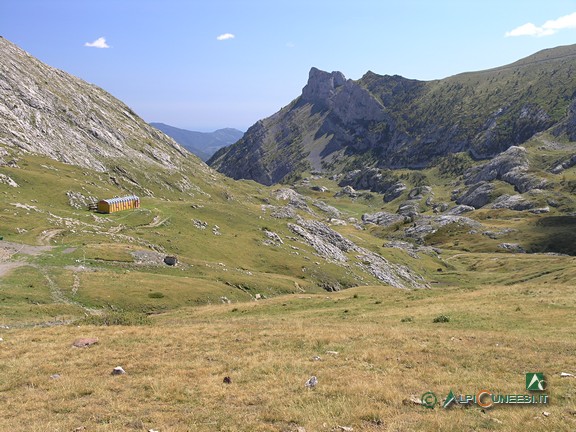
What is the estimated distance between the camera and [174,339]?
94.3 ft

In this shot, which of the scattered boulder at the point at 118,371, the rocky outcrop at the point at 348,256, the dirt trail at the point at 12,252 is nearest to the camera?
the scattered boulder at the point at 118,371

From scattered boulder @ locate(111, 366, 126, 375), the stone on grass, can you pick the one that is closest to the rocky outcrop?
scattered boulder @ locate(111, 366, 126, 375)

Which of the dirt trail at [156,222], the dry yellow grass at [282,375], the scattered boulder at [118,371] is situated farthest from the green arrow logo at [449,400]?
the dirt trail at [156,222]

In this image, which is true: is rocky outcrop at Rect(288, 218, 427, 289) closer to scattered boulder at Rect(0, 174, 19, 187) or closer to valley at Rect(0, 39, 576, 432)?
valley at Rect(0, 39, 576, 432)

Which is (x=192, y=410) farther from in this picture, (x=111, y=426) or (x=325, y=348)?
(x=325, y=348)

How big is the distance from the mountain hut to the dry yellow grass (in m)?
76.1

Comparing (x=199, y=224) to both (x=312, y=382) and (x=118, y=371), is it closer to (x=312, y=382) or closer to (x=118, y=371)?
(x=118, y=371)

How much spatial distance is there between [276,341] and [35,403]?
562 inches

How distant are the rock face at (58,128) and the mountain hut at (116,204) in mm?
35568

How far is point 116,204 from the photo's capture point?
108125mm

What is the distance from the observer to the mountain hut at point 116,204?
345 ft

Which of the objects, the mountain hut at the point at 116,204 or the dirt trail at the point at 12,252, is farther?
the mountain hut at the point at 116,204

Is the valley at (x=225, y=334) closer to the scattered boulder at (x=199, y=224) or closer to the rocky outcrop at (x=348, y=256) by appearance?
the scattered boulder at (x=199, y=224)

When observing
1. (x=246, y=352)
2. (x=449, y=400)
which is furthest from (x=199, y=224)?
(x=449, y=400)
